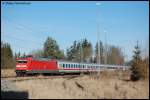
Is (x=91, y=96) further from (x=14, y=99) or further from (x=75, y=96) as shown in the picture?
(x=14, y=99)

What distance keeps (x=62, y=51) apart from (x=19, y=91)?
90.3 metres

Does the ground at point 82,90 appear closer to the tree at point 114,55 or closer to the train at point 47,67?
the train at point 47,67

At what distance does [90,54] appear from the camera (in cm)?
11638

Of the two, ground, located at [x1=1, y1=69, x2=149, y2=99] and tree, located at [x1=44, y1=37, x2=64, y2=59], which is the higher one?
tree, located at [x1=44, y1=37, x2=64, y2=59]

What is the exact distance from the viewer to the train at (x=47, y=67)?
134ft

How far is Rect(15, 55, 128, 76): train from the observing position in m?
40.8

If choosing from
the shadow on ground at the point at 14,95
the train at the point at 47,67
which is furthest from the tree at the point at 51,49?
the shadow on ground at the point at 14,95

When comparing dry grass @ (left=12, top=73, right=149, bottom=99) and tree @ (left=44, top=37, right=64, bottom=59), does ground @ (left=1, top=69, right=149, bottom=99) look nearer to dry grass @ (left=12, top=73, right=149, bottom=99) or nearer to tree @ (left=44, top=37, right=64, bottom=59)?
dry grass @ (left=12, top=73, right=149, bottom=99)

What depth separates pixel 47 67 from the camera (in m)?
45.4

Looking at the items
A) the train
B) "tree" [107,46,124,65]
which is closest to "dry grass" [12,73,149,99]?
the train

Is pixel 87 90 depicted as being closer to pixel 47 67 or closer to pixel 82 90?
pixel 82 90

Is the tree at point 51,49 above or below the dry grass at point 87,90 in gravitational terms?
above

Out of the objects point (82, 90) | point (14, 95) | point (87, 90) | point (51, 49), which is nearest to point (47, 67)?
point (82, 90)

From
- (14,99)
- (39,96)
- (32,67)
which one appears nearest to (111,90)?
(39,96)
